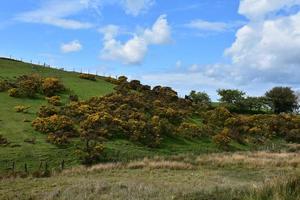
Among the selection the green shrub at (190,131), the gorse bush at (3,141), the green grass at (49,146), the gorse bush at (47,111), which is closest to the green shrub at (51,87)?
the green grass at (49,146)

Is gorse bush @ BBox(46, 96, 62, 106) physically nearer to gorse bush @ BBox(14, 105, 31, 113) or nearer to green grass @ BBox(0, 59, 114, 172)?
green grass @ BBox(0, 59, 114, 172)

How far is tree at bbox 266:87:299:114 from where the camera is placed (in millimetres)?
99750

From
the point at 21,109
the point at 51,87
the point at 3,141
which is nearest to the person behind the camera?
the point at 3,141

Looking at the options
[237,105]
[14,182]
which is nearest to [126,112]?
[14,182]

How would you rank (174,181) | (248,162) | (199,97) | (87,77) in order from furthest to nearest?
(199,97)
(87,77)
(248,162)
(174,181)

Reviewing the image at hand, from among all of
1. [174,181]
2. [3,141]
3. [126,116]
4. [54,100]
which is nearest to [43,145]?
[3,141]

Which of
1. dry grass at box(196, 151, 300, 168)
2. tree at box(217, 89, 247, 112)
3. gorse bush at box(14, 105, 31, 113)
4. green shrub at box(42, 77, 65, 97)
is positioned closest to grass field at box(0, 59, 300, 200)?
dry grass at box(196, 151, 300, 168)

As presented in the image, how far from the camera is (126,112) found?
5916 centimetres

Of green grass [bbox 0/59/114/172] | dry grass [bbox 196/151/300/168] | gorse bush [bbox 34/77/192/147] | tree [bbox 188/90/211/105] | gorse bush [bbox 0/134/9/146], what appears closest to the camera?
dry grass [bbox 196/151/300/168]

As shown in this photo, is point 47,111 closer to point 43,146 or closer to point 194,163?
point 43,146

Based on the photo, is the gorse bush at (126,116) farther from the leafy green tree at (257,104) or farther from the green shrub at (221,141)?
the leafy green tree at (257,104)

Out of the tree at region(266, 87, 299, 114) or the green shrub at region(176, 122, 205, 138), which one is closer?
the green shrub at region(176, 122, 205, 138)

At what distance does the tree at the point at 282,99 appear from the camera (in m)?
99.8

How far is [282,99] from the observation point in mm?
100125
